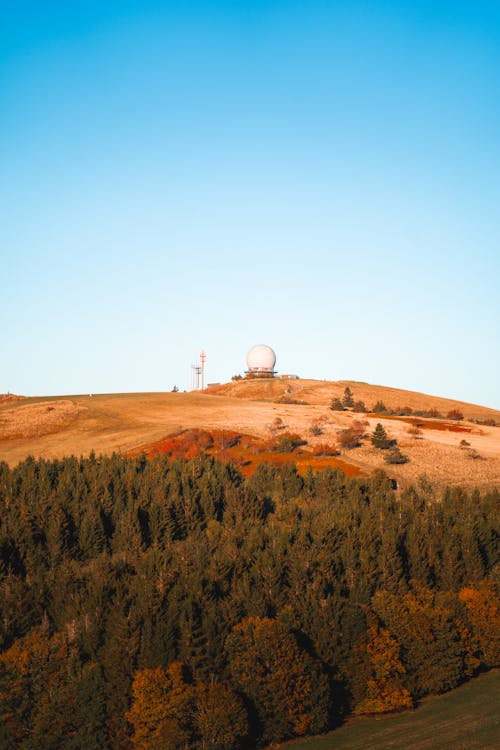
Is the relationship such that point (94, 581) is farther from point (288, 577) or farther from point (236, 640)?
point (288, 577)

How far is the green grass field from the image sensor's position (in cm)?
4581

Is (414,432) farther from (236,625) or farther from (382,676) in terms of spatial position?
(236,625)

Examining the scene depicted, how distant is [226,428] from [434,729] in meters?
100

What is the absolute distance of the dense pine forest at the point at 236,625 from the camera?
4775 centimetres

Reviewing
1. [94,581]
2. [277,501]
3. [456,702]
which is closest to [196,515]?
[277,501]

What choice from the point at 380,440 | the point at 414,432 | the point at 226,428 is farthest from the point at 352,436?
the point at 226,428

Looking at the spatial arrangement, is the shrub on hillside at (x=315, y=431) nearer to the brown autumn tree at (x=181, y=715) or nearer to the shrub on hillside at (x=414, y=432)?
the shrub on hillside at (x=414, y=432)

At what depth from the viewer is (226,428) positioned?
14638 centimetres

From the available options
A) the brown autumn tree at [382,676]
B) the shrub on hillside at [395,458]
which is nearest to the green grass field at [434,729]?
the brown autumn tree at [382,676]

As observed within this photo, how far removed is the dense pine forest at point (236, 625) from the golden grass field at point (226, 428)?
37342 mm

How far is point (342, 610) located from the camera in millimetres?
57688

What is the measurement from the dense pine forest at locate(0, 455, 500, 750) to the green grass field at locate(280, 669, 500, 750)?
46.8 inches

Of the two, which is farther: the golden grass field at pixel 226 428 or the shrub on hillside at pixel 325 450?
the shrub on hillside at pixel 325 450

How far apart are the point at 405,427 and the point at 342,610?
94589 millimetres
